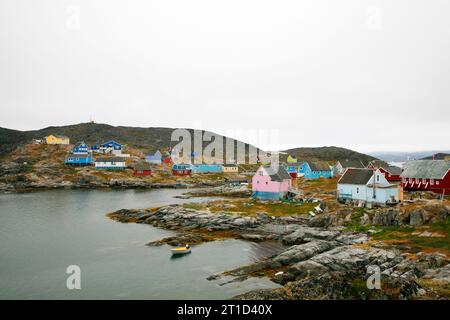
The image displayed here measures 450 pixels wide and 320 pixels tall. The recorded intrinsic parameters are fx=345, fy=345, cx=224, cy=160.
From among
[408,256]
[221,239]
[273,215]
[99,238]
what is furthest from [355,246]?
[99,238]

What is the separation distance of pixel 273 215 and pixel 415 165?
29.4 meters

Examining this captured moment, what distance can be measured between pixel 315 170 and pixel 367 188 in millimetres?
60182

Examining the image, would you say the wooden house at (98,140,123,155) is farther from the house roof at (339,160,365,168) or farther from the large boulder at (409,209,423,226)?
the large boulder at (409,209,423,226)

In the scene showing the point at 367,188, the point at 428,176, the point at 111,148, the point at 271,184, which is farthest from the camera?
the point at 111,148

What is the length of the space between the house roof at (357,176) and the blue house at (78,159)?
118 m

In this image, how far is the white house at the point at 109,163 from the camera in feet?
468

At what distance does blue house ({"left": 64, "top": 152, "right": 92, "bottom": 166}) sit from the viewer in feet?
472

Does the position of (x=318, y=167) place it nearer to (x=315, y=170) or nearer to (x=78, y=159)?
(x=315, y=170)

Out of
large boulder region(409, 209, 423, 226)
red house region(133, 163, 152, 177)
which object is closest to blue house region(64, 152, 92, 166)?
red house region(133, 163, 152, 177)

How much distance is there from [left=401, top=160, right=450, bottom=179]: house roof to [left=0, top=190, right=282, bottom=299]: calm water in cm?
3508

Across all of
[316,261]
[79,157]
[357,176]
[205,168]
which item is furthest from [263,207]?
[79,157]

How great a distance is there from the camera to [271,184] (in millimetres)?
73625

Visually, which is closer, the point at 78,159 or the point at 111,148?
the point at 78,159

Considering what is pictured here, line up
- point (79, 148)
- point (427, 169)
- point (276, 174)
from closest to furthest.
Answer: point (427, 169) < point (276, 174) < point (79, 148)
